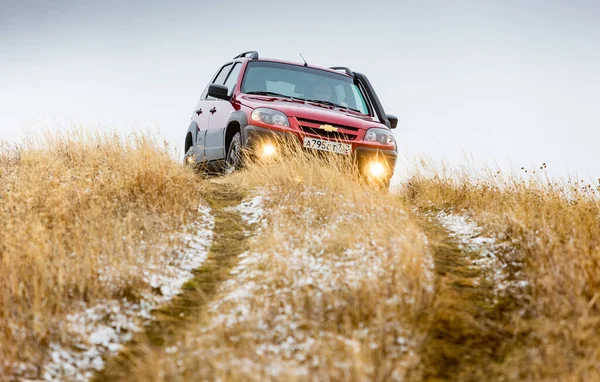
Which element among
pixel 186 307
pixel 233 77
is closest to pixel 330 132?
pixel 233 77

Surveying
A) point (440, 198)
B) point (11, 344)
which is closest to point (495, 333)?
point (11, 344)

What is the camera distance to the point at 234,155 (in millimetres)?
8055

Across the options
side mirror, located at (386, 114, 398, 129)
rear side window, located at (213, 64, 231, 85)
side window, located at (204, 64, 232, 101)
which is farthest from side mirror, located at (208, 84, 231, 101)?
side mirror, located at (386, 114, 398, 129)

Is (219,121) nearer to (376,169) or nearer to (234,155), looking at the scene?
(234,155)

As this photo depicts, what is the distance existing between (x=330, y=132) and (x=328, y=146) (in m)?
0.21

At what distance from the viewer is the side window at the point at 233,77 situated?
866cm

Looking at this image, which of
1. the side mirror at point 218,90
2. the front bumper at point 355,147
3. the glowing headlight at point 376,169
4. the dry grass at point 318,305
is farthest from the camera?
the side mirror at point 218,90

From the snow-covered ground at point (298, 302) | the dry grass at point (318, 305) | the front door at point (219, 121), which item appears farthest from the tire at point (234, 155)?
the snow-covered ground at point (298, 302)

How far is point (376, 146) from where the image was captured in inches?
305

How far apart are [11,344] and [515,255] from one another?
13.0 feet

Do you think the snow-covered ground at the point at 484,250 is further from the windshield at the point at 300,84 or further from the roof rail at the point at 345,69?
the roof rail at the point at 345,69

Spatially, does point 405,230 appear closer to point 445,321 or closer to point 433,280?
point 433,280

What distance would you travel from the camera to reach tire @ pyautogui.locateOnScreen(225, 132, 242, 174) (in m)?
7.79

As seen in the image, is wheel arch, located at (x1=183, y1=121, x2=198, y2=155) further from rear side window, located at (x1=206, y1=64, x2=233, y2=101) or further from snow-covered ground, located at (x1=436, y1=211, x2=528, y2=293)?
snow-covered ground, located at (x1=436, y1=211, x2=528, y2=293)
